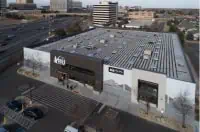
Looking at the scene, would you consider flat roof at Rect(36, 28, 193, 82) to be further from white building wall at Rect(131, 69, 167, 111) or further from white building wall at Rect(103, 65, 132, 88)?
white building wall at Rect(131, 69, 167, 111)

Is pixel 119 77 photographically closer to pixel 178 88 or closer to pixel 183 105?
pixel 178 88

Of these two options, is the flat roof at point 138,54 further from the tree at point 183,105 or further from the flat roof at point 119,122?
the flat roof at point 119,122

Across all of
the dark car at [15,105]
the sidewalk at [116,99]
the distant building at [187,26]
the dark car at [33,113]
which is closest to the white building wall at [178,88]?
the sidewalk at [116,99]

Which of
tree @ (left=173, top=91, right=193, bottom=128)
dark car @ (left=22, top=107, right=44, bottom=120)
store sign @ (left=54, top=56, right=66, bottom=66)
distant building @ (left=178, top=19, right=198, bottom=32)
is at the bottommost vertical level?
dark car @ (left=22, top=107, right=44, bottom=120)

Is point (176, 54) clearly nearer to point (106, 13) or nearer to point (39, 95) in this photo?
point (39, 95)

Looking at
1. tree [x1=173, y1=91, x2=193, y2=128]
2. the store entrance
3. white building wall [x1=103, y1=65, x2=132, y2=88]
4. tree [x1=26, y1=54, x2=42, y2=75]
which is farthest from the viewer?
tree [x1=26, y1=54, x2=42, y2=75]

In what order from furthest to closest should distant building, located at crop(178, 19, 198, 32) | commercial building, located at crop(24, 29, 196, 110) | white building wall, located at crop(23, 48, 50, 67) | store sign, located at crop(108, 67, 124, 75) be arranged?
distant building, located at crop(178, 19, 198, 32), white building wall, located at crop(23, 48, 50, 67), store sign, located at crop(108, 67, 124, 75), commercial building, located at crop(24, 29, 196, 110)

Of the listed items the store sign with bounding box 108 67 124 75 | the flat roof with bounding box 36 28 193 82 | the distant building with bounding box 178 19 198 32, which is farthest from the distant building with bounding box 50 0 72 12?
the store sign with bounding box 108 67 124 75

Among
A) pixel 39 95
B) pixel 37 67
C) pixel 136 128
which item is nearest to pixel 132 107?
pixel 136 128
